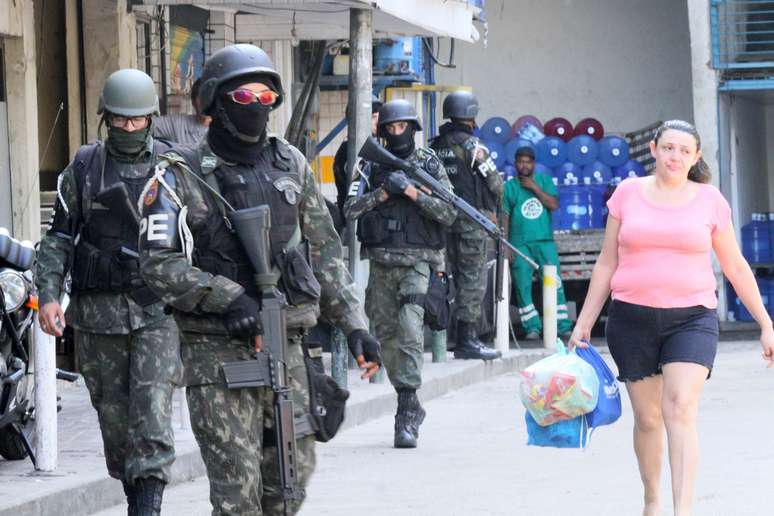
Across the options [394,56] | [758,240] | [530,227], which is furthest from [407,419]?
[758,240]

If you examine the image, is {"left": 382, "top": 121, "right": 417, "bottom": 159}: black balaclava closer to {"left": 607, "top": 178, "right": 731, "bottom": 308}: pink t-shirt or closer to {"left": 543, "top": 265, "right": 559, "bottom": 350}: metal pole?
{"left": 607, "top": 178, "right": 731, "bottom": 308}: pink t-shirt

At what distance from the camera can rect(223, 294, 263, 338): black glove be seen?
542cm

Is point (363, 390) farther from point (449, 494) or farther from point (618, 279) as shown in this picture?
point (618, 279)

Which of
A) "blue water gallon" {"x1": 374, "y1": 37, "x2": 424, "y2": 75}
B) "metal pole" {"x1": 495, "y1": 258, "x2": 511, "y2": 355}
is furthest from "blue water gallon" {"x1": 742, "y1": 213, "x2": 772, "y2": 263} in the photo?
"metal pole" {"x1": 495, "y1": 258, "x2": 511, "y2": 355}

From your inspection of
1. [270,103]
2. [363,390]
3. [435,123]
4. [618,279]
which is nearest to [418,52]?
[435,123]

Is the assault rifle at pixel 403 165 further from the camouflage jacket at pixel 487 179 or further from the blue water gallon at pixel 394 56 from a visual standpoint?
the blue water gallon at pixel 394 56

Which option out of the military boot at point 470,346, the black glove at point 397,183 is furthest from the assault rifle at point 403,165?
the military boot at point 470,346

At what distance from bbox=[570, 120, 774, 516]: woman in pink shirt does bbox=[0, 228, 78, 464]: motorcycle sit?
9.80 feet

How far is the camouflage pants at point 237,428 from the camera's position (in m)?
5.48

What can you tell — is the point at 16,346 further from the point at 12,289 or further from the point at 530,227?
the point at 530,227

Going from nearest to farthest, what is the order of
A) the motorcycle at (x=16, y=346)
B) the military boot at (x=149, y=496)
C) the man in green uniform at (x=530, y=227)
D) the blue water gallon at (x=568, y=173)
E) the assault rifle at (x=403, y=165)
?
1. the military boot at (x=149, y=496)
2. the motorcycle at (x=16, y=346)
3. the assault rifle at (x=403, y=165)
4. the man in green uniform at (x=530, y=227)
5. the blue water gallon at (x=568, y=173)

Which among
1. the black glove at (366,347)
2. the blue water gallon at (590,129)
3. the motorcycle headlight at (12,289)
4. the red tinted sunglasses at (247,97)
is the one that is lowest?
the black glove at (366,347)

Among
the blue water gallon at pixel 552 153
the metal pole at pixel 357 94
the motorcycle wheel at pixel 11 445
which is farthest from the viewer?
the blue water gallon at pixel 552 153

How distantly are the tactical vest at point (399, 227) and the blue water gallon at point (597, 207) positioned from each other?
34.1 feet
